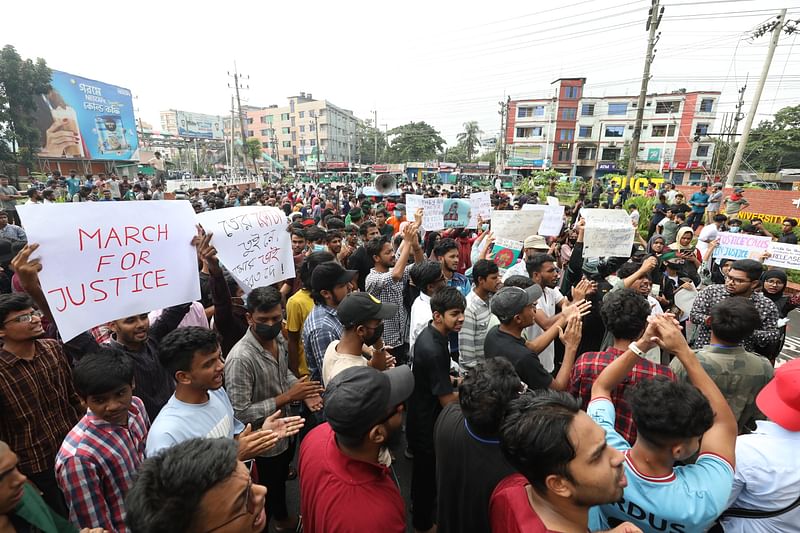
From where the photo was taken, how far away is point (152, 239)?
2818mm

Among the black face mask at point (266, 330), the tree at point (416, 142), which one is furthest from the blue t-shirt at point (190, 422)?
the tree at point (416, 142)

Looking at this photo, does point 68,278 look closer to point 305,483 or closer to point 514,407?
point 305,483

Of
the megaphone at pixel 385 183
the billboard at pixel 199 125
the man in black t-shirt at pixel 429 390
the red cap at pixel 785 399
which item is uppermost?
the billboard at pixel 199 125

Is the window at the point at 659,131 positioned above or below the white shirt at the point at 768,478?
above

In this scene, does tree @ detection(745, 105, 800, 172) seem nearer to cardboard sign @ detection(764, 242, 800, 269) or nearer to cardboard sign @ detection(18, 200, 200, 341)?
cardboard sign @ detection(764, 242, 800, 269)

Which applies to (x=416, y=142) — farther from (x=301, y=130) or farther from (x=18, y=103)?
(x=18, y=103)

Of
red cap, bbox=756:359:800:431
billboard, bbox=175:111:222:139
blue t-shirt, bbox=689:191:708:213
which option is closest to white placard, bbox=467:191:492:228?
red cap, bbox=756:359:800:431

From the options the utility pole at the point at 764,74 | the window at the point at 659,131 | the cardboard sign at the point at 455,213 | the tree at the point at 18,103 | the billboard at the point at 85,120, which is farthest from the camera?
the window at the point at 659,131

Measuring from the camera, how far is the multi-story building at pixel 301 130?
7106 cm

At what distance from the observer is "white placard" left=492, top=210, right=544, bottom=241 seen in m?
5.73

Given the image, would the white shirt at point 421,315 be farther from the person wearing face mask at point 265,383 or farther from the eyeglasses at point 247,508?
the eyeglasses at point 247,508

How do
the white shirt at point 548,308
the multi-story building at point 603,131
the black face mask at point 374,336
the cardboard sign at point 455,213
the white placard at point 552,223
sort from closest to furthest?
the black face mask at point 374,336, the white shirt at point 548,308, the cardboard sign at point 455,213, the white placard at point 552,223, the multi-story building at point 603,131

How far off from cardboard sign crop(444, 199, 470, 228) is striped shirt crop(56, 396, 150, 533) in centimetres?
541

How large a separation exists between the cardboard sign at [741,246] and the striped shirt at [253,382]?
19.6 feet
